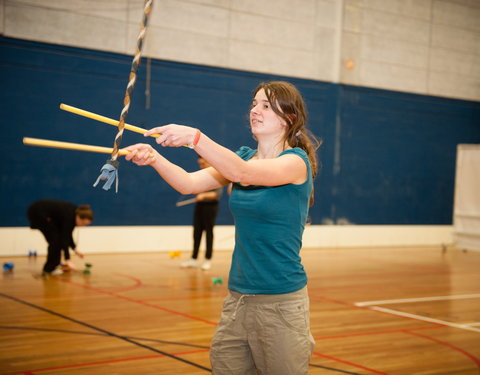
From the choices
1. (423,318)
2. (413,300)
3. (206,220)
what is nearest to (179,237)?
(206,220)

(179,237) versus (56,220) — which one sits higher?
(56,220)

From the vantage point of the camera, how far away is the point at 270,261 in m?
2.48

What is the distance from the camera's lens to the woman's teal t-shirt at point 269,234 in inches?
97.2

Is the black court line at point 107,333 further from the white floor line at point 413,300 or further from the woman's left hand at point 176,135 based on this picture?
the white floor line at point 413,300

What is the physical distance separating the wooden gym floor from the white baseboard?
1.63 feet

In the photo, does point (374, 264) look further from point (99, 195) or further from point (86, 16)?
point (86, 16)

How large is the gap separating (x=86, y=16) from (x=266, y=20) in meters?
3.73

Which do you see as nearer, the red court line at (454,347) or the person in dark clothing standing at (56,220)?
the red court line at (454,347)

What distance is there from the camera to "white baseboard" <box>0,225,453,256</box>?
10.7 m

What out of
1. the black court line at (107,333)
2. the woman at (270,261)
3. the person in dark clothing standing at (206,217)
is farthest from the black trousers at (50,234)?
the woman at (270,261)

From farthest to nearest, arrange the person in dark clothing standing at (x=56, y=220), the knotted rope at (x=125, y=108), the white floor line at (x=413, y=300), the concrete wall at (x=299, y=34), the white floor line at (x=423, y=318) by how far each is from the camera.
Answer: the concrete wall at (x=299, y=34)
the person in dark clothing standing at (x=56, y=220)
the white floor line at (x=413, y=300)
the white floor line at (x=423, y=318)
the knotted rope at (x=125, y=108)

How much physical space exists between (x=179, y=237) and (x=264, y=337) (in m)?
9.96

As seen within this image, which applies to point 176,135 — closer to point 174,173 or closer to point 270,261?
point 174,173

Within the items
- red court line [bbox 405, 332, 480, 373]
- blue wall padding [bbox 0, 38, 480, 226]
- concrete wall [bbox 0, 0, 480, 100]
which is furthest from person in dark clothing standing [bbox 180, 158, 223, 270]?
red court line [bbox 405, 332, 480, 373]
